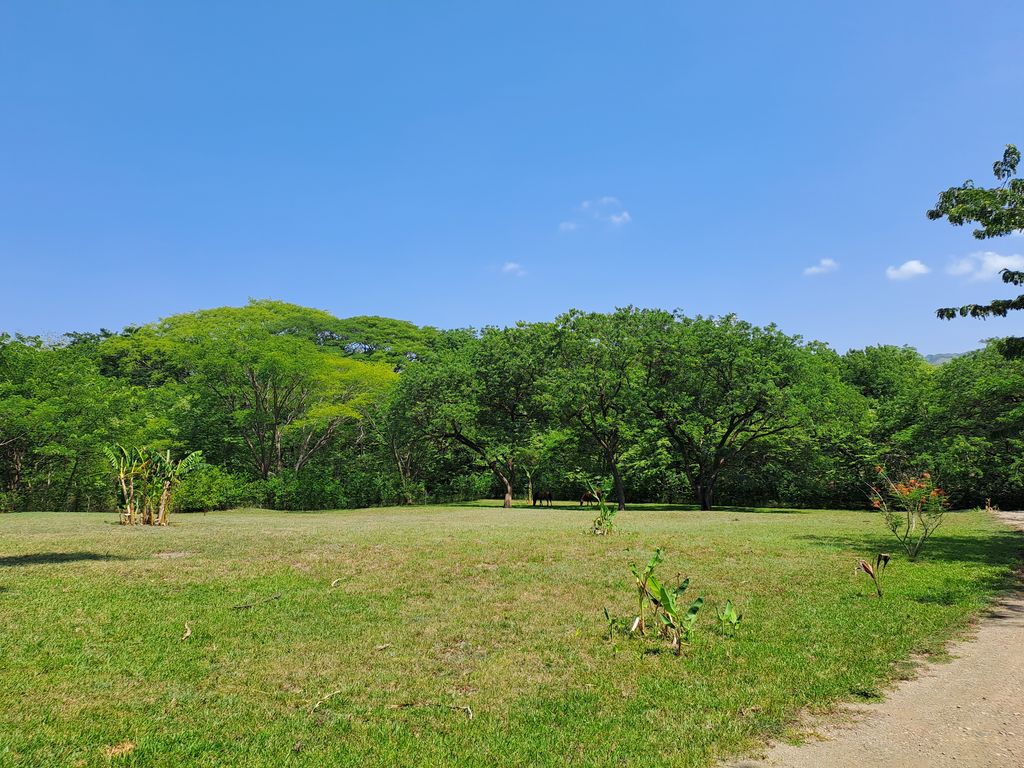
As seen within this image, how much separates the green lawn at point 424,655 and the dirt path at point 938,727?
33 centimetres

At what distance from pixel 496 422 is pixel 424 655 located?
34.8 meters

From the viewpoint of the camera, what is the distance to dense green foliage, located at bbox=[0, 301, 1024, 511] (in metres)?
31.5

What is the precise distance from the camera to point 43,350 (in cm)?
3225

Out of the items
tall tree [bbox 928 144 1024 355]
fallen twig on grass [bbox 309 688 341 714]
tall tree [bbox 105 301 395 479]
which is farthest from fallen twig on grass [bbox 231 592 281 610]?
tall tree [bbox 105 301 395 479]

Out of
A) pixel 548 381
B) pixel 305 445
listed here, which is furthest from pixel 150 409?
pixel 548 381

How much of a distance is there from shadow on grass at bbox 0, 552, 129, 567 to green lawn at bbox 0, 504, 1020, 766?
8cm

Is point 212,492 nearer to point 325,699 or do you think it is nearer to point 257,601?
point 257,601

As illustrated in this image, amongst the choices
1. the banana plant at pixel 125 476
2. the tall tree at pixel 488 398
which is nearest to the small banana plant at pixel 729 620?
the banana plant at pixel 125 476

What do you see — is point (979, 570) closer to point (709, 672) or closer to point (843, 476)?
point (709, 672)

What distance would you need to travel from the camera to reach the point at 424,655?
22.6ft

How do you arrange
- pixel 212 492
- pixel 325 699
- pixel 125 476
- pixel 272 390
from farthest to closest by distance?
pixel 272 390, pixel 212 492, pixel 125 476, pixel 325 699

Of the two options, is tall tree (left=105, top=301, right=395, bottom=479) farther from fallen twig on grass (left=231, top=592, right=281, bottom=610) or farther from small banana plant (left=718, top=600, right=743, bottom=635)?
small banana plant (left=718, top=600, right=743, bottom=635)

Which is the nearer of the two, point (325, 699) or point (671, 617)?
point (325, 699)

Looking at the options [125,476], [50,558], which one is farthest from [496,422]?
[50,558]
